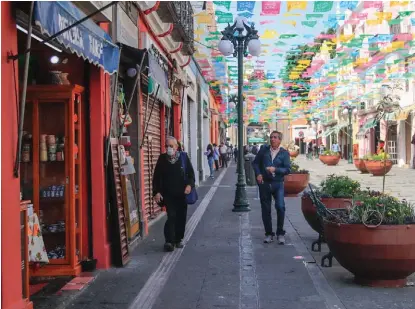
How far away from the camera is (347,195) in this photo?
8438 mm

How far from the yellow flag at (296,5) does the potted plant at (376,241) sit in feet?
31.1

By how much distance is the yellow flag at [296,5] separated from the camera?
1476 centimetres

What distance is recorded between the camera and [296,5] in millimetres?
14938

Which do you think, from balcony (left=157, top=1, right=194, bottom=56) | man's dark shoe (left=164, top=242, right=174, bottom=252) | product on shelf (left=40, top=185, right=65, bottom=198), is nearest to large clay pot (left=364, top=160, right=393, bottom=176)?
balcony (left=157, top=1, right=194, bottom=56)

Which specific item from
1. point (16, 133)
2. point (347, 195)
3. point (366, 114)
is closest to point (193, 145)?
point (347, 195)

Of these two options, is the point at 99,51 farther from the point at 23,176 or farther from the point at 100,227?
the point at 100,227

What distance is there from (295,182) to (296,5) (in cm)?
510

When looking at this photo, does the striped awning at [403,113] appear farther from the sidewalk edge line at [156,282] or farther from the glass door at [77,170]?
the glass door at [77,170]

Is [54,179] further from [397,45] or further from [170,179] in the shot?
[397,45]

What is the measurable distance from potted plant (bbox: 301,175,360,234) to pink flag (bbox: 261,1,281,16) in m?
7.23

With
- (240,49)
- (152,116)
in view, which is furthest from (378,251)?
(240,49)

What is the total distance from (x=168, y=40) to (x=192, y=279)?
839cm

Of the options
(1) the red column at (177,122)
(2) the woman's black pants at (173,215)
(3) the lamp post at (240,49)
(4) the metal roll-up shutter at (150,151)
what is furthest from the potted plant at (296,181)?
(2) the woman's black pants at (173,215)

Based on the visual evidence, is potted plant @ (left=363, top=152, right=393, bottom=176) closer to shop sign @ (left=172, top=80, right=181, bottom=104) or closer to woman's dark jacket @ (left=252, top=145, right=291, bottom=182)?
shop sign @ (left=172, top=80, right=181, bottom=104)
